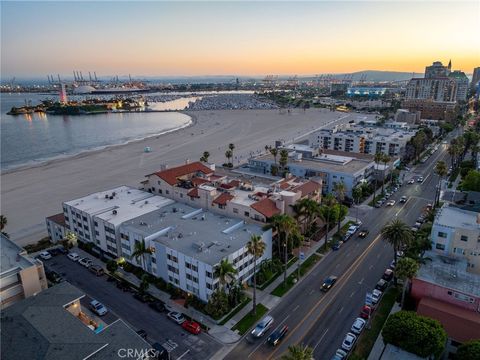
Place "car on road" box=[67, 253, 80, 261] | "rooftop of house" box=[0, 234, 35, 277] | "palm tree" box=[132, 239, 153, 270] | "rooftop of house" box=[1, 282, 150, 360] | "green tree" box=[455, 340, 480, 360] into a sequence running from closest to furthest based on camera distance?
"rooftop of house" box=[1, 282, 150, 360], "green tree" box=[455, 340, 480, 360], "rooftop of house" box=[0, 234, 35, 277], "palm tree" box=[132, 239, 153, 270], "car on road" box=[67, 253, 80, 261]

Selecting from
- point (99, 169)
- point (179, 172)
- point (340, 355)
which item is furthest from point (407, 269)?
point (99, 169)

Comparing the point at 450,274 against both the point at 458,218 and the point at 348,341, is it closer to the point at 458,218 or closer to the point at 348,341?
the point at 458,218

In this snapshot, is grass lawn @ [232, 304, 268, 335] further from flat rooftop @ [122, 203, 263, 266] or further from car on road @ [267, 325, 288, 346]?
flat rooftop @ [122, 203, 263, 266]

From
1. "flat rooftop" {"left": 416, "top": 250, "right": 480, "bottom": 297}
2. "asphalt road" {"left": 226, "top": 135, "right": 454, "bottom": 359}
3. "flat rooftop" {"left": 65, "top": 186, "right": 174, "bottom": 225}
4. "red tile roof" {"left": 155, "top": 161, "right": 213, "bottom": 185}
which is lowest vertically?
"asphalt road" {"left": 226, "top": 135, "right": 454, "bottom": 359}

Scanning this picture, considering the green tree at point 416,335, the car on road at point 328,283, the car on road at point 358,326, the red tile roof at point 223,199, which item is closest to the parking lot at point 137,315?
the car on road at point 358,326

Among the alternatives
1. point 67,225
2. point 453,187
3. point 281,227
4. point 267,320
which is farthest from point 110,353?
point 453,187

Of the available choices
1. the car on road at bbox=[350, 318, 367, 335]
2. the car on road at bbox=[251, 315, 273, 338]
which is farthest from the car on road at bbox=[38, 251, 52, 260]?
the car on road at bbox=[350, 318, 367, 335]

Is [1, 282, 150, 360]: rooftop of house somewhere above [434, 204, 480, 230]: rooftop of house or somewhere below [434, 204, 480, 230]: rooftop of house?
below
